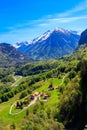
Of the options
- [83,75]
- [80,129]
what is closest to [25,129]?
[80,129]

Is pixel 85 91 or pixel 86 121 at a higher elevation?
pixel 85 91

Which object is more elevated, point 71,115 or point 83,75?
point 83,75

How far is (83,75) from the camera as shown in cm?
11288

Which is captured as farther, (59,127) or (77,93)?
(77,93)

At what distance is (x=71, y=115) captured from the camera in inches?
4343

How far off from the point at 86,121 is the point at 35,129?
2533 centimetres

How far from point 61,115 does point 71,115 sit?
13.7 feet

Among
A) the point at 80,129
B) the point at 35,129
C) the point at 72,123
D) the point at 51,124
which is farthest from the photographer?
the point at 72,123

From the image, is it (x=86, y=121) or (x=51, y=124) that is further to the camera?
(x=86, y=121)

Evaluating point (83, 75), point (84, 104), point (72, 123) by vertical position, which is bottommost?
point (72, 123)

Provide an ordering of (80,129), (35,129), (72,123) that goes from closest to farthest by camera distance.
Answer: (35,129) → (80,129) → (72,123)

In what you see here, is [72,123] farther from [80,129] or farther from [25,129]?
[25,129]

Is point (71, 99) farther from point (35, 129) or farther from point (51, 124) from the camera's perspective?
point (35, 129)

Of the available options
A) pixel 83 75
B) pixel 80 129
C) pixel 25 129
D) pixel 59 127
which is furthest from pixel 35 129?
pixel 83 75
